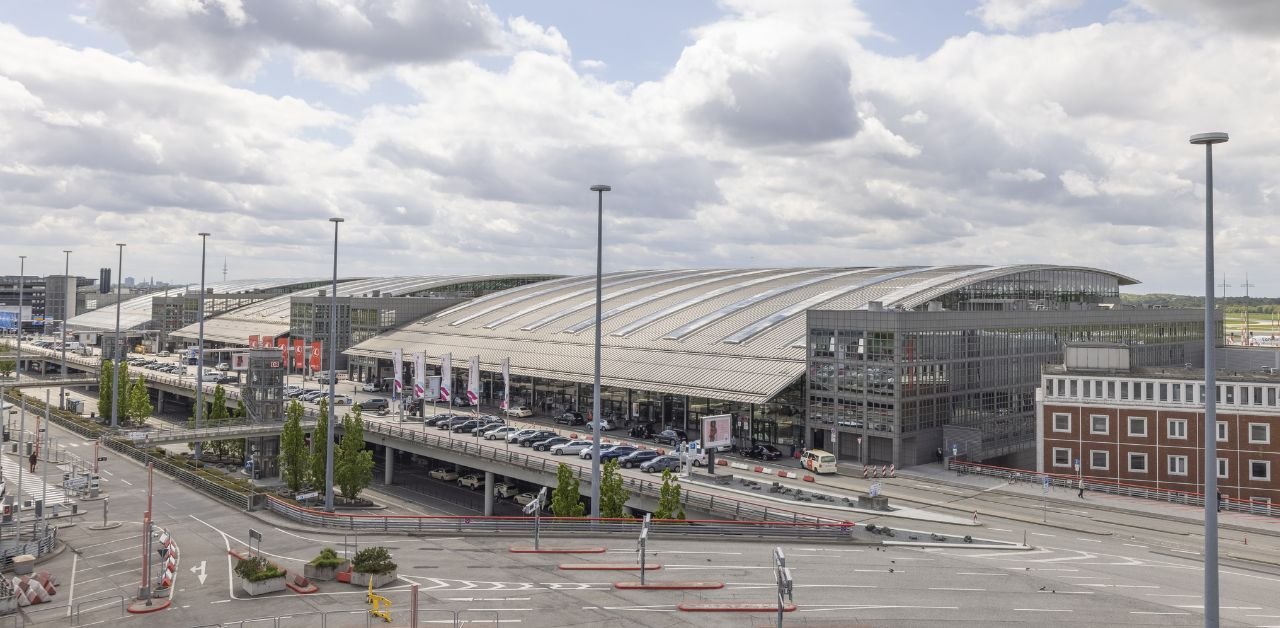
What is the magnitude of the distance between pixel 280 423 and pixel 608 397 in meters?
33.1

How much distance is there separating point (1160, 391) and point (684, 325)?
148ft

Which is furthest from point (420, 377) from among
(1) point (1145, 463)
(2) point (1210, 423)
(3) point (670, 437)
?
(2) point (1210, 423)

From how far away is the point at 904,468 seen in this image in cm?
7038

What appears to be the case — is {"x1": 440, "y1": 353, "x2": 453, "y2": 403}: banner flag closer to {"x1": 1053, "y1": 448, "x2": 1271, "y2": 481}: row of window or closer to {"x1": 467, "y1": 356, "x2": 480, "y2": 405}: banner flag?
{"x1": 467, "y1": 356, "x2": 480, "y2": 405}: banner flag

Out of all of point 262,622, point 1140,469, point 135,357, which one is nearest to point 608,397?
point 1140,469

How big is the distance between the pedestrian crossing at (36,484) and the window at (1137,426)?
230ft

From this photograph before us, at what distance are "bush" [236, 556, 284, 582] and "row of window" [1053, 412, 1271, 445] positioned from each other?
184ft

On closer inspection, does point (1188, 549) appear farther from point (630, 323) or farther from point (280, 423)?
point (280, 423)

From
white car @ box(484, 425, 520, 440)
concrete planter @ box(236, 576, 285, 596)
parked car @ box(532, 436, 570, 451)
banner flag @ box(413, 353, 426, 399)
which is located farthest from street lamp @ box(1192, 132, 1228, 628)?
banner flag @ box(413, 353, 426, 399)

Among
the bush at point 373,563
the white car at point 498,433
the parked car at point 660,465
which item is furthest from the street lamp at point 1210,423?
the white car at point 498,433

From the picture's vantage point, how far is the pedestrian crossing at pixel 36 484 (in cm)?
5069

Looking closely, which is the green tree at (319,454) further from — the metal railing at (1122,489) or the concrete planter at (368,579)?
the metal railing at (1122,489)

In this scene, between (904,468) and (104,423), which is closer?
(904,468)

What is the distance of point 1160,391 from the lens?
62.7 m
